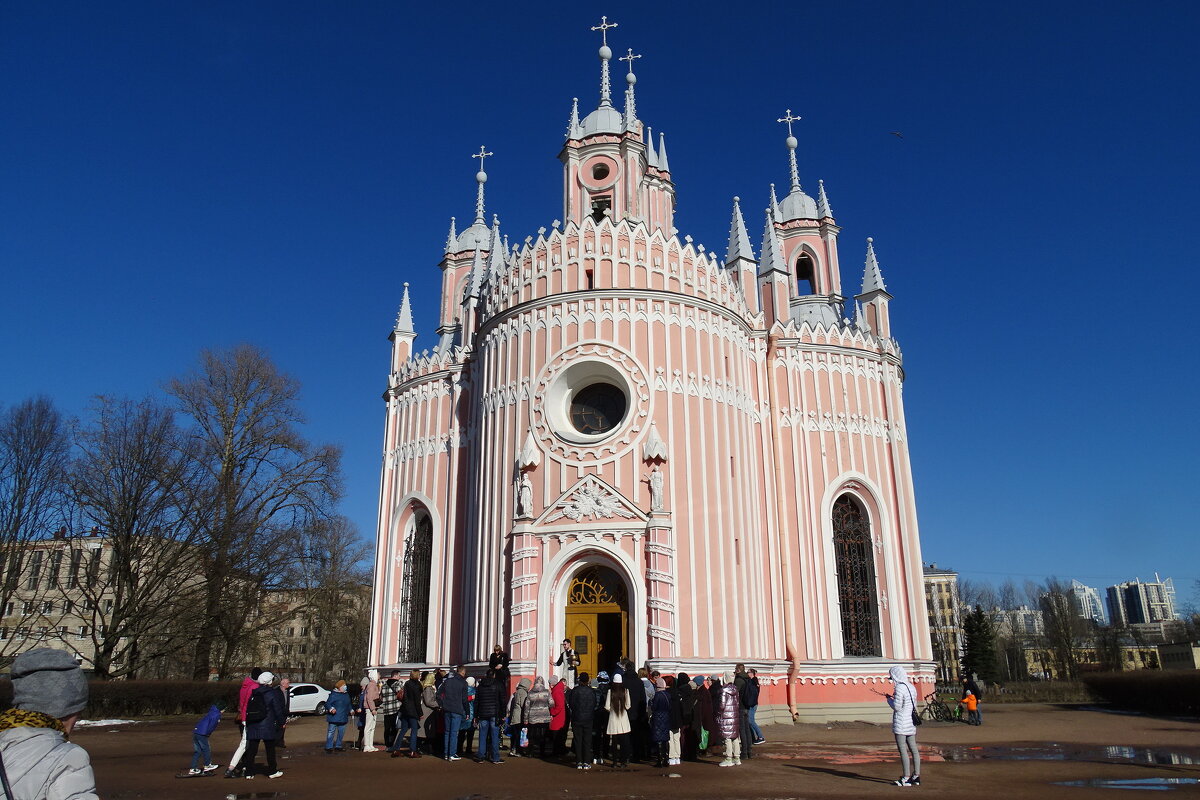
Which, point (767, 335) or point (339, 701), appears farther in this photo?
point (767, 335)

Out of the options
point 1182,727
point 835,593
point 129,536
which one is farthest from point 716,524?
point 129,536

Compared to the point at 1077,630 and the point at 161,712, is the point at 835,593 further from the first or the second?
the point at 1077,630

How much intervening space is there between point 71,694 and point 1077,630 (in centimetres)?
7828

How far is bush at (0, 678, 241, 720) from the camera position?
27.6 m

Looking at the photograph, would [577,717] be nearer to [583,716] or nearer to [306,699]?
[583,716]

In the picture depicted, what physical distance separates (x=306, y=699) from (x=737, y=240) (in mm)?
22653

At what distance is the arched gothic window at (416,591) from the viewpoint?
2605 cm

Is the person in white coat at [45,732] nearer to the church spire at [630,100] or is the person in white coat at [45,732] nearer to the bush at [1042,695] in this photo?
the church spire at [630,100]

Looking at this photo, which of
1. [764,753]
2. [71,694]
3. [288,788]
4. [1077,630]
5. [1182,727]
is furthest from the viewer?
[1077,630]

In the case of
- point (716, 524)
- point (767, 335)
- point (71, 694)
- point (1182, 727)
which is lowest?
point (1182, 727)

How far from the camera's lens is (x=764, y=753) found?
15898 millimetres

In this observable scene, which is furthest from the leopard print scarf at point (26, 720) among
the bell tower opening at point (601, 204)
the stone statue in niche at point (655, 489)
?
the bell tower opening at point (601, 204)

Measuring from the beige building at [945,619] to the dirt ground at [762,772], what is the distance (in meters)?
60.9

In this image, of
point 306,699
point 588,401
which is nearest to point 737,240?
point 588,401
